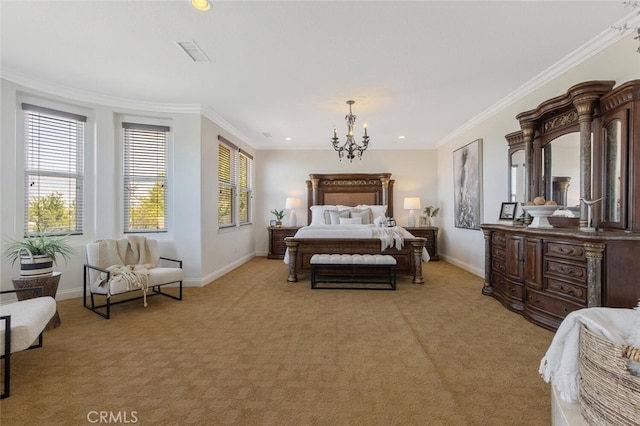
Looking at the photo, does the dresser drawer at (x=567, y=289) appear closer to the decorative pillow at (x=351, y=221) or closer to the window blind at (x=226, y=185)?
the decorative pillow at (x=351, y=221)

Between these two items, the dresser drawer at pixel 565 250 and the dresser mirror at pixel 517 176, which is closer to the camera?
the dresser drawer at pixel 565 250

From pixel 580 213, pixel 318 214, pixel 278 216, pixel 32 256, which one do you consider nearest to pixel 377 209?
pixel 318 214

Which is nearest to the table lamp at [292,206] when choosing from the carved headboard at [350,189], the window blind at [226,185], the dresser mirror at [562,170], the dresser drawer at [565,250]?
the carved headboard at [350,189]

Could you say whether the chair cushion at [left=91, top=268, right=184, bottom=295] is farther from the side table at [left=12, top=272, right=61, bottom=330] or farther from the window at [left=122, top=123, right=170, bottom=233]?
the window at [left=122, top=123, right=170, bottom=233]

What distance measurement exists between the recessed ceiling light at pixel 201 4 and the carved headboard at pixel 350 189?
5.10 metres

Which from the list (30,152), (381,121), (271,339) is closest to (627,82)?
(381,121)

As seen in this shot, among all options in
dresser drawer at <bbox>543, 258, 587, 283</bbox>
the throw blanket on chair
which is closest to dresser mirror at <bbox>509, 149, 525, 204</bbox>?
dresser drawer at <bbox>543, 258, 587, 283</bbox>

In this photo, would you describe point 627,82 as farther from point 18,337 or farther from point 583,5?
point 18,337

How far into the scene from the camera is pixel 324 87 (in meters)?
3.88

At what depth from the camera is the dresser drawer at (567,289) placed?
2588 millimetres

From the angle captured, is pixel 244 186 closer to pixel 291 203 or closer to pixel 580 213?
pixel 291 203

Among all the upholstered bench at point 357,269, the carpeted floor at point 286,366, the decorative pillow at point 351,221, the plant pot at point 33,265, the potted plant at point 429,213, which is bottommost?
the carpeted floor at point 286,366

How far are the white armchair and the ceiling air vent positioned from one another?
7.99ft

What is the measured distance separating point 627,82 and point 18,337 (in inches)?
195
